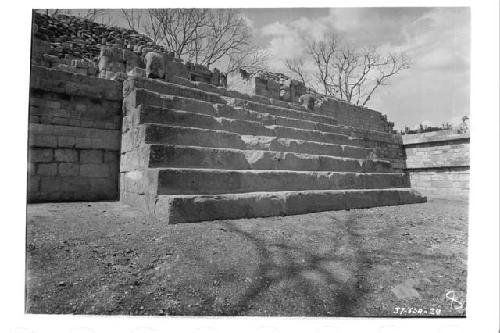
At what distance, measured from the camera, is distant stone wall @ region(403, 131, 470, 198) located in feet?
26.0

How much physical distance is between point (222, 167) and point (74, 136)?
2251 mm

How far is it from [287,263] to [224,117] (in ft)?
11.7

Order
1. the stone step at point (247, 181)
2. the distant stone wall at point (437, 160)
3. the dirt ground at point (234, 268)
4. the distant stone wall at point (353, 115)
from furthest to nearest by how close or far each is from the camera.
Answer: the distant stone wall at point (353, 115) → the distant stone wall at point (437, 160) → the stone step at point (247, 181) → the dirt ground at point (234, 268)

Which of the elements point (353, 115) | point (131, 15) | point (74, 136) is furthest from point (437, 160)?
point (74, 136)

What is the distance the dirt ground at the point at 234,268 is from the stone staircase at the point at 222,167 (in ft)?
1.04

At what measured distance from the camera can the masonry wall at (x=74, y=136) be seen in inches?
159

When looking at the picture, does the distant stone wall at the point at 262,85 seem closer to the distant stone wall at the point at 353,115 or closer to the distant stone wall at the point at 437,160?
the distant stone wall at the point at 353,115

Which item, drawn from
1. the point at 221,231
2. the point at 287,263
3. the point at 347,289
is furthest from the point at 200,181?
the point at 347,289

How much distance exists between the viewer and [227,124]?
5074 mm

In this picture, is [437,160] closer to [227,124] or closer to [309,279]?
[227,124]

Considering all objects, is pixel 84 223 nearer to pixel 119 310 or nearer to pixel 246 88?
pixel 119 310

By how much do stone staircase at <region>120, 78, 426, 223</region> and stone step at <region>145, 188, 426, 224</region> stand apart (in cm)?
1

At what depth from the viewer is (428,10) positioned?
311 cm

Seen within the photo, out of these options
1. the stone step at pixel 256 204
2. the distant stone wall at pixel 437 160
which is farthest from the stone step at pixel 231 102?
the distant stone wall at pixel 437 160
